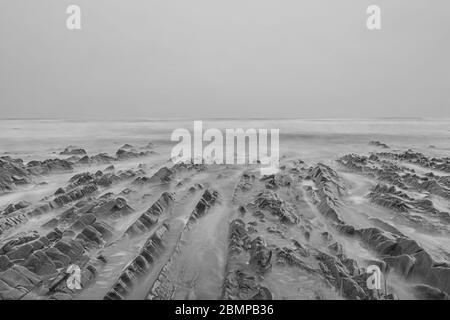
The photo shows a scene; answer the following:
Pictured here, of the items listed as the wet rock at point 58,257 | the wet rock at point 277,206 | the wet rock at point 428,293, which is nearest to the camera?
the wet rock at point 428,293

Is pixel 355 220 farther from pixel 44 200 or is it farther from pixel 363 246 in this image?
pixel 44 200

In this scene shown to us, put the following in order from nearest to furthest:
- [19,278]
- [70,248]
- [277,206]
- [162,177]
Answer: [19,278]
[70,248]
[277,206]
[162,177]

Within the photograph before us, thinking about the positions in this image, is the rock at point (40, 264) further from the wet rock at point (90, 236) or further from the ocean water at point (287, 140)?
the ocean water at point (287, 140)

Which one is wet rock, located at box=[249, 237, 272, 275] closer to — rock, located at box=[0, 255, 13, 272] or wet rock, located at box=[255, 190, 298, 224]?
wet rock, located at box=[255, 190, 298, 224]

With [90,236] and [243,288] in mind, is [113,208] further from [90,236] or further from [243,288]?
[243,288]

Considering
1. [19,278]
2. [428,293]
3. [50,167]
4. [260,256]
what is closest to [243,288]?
[260,256]

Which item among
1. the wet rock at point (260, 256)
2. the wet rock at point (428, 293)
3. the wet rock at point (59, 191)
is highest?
the wet rock at point (59, 191)

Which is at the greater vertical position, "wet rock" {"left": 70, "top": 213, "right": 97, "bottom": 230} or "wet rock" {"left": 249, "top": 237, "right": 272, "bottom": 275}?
"wet rock" {"left": 70, "top": 213, "right": 97, "bottom": 230}

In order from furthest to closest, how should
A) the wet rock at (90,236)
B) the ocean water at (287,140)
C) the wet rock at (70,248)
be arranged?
the ocean water at (287,140)
the wet rock at (90,236)
the wet rock at (70,248)

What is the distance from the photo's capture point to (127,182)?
25.7ft

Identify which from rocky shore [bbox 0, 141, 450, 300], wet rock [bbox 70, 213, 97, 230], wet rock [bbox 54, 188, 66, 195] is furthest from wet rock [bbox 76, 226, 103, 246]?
wet rock [bbox 54, 188, 66, 195]

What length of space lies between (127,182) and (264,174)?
3.75 metres

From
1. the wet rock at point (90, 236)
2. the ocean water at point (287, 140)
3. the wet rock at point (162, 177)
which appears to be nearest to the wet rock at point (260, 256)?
the wet rock at point (90, 236)
